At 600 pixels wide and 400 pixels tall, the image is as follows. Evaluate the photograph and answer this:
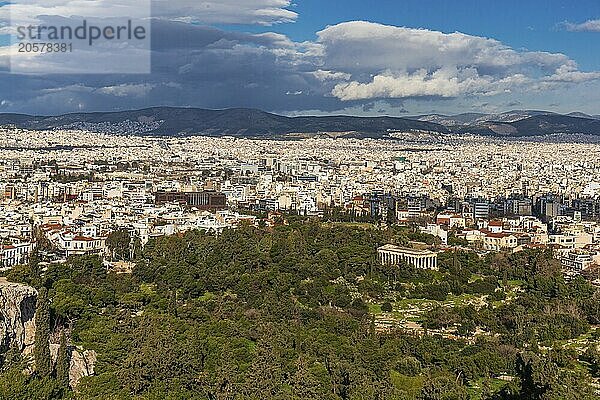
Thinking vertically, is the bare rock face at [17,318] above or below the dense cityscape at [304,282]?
above

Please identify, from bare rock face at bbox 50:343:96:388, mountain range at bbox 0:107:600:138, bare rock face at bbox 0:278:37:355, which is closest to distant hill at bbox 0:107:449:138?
mountain range at bbox 0:107:600:138

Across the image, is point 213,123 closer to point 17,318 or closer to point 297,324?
point 297,324

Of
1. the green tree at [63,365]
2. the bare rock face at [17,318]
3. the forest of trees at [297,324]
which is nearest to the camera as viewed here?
the forest of trees at [297,324]

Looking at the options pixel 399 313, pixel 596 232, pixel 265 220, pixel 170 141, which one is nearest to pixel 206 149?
pixel 170 141

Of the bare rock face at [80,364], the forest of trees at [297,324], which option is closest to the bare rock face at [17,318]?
the forest of trees at [297,324]

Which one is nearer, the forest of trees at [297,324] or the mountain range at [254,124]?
the forest of trees at [297,324]

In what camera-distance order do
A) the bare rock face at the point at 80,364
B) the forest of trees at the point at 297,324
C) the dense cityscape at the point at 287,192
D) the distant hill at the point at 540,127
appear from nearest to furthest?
the forest of trees at the point at 297,324
the bare rock face at the point at 80,364
the dense cityscape at the point at 287,192
the distant hill at the point at 540,127

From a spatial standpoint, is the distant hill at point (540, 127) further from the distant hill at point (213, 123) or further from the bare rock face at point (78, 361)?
the bare rock face at point (78, 361)
